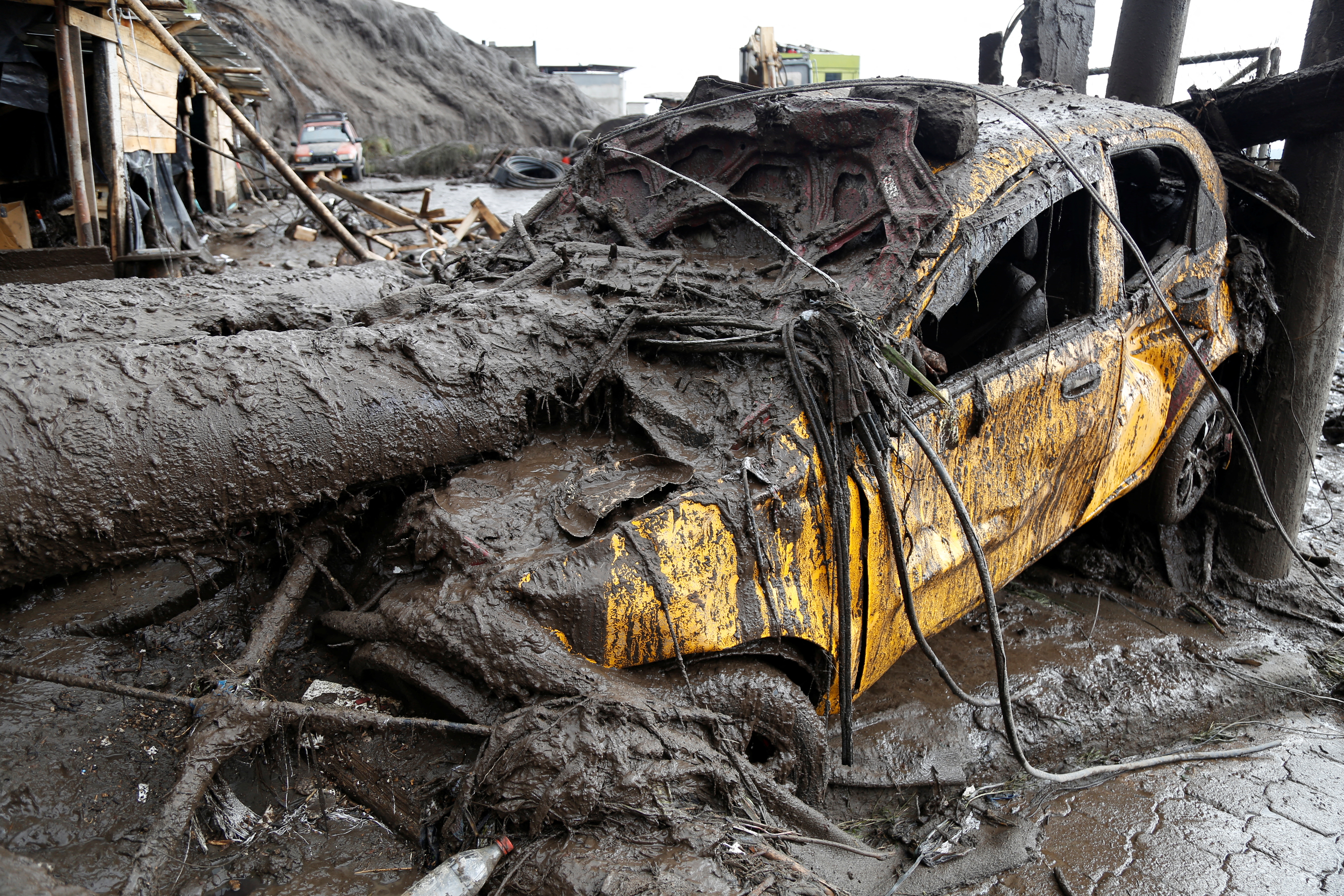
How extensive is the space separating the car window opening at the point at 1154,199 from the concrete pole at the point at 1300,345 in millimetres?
540

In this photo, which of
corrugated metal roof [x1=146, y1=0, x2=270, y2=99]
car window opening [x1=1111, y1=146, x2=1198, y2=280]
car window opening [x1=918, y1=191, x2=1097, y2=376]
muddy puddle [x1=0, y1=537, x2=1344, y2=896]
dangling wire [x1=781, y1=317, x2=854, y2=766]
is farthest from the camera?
corrugated metal roof [x1=146, y1=0, x2=270, y2=99]

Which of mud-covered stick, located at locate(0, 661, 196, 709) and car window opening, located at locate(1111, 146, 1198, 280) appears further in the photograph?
car window opening, located at locate(1111, 146, 1198, 280)

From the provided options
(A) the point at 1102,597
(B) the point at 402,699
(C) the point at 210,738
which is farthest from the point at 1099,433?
(C) the point at 210,738

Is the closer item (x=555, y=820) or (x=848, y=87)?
(x=555, y=820)

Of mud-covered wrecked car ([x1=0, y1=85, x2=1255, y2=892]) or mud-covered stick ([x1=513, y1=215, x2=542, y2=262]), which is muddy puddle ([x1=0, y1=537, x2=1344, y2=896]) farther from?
mud-covered stick ([x1=513, y1=215, x2=542, y2=262])

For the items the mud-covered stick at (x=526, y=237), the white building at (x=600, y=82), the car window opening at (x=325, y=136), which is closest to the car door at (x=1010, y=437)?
the mud-covered stick at (x=526, y=237)

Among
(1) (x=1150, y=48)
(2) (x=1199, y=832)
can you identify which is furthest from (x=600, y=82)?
(2) (x=1199, y=832)

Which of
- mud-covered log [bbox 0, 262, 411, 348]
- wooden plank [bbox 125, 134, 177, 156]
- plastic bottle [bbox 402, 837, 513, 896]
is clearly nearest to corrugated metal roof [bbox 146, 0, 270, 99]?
wooden plank [bbox 125, 134, 177, 156]

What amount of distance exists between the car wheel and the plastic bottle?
11.2ft

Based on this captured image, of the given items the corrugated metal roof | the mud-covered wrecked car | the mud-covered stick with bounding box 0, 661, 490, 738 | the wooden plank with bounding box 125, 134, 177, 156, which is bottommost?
the mud-covered stick with bounding box 0, 661, 490, 738

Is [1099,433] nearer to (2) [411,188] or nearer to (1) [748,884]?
(1) [748,884]

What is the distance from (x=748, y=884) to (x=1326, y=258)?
13.7ft

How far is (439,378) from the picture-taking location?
231cm

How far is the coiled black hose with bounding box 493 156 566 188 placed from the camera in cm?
1952
